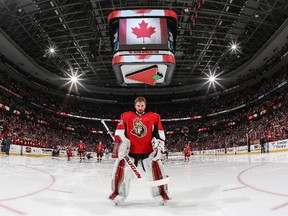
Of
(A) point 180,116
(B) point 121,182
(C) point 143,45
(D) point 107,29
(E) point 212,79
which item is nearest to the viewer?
(B) point 121,182

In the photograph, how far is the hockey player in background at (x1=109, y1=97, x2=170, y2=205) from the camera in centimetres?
399

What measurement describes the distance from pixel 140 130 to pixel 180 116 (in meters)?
45.1

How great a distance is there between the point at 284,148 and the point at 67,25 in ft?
67.2

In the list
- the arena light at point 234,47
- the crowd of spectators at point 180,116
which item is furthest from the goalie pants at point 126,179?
the arena light at point 234,47

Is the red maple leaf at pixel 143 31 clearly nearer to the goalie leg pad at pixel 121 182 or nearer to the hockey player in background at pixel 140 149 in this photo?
the hockey player in background at pixel 140 149

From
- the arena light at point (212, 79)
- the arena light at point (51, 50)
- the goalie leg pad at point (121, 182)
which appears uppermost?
the arena light at point (51, 50)

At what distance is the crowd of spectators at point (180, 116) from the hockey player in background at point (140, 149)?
729 inches

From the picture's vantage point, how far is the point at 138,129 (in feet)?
13.4

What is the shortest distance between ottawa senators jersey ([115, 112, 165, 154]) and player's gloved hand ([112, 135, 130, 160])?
0.10m

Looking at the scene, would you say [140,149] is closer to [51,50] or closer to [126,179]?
[126,179]

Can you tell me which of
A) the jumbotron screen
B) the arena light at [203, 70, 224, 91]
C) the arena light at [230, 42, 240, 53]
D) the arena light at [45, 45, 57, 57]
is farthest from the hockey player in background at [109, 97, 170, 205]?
the arena light at [203, 70, 224, 91]

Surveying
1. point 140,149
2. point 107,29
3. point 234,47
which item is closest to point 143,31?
point 140,149

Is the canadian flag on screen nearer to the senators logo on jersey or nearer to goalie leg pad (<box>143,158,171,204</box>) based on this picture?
the senators logo on jersey

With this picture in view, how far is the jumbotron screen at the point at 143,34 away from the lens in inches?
324
